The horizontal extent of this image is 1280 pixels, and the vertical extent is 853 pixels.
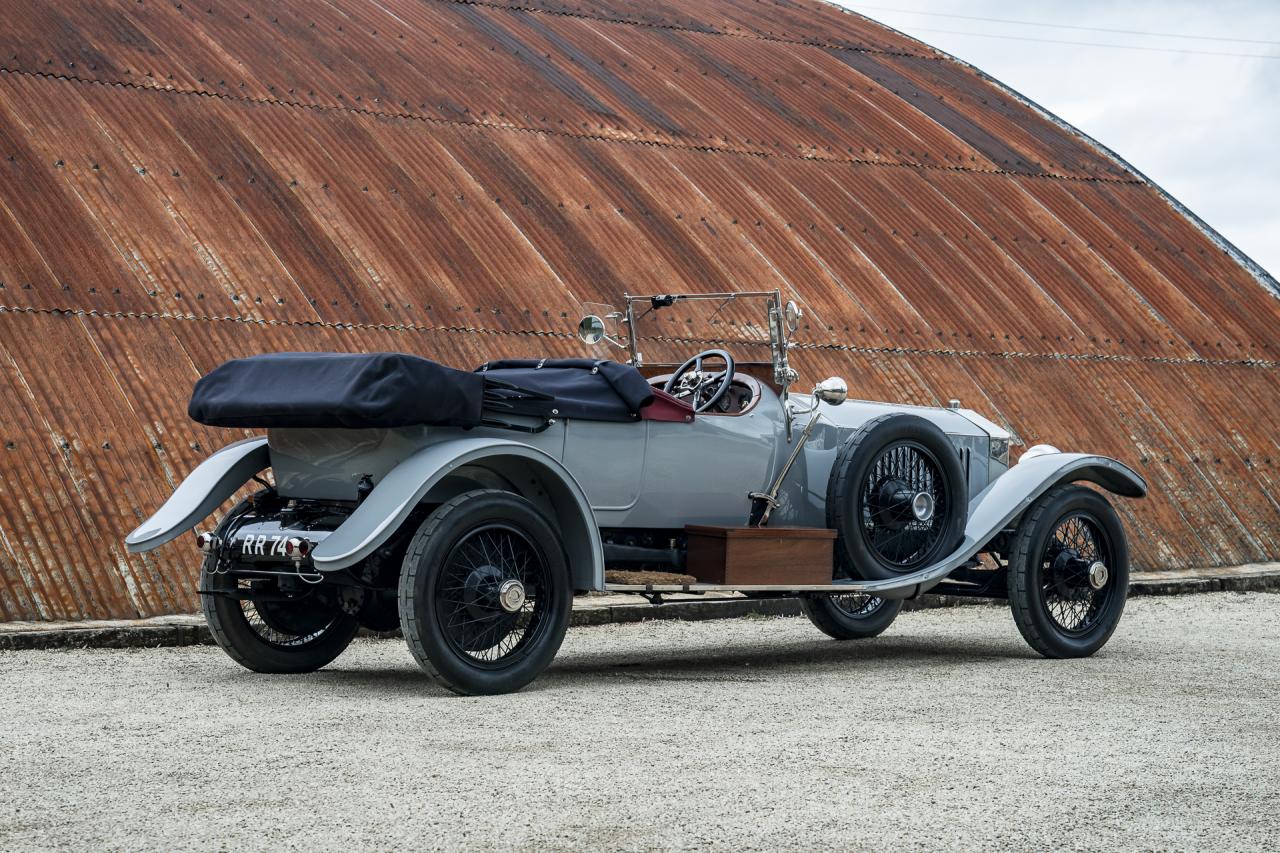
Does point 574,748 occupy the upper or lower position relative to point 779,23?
lower

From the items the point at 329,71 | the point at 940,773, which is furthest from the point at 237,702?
the point at 329,71

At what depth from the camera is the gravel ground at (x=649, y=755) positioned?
4.07m

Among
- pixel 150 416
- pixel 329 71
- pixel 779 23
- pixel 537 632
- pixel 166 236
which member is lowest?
pixel 537 632

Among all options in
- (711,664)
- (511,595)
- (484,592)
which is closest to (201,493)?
(484,592)

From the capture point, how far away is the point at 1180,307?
56.9 ft

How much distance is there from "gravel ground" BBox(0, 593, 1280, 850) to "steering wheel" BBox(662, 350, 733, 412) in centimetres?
143

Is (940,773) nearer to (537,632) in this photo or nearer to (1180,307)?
(537,632)

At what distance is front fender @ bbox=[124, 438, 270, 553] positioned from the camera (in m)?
7.00

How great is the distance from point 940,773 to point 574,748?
126cm

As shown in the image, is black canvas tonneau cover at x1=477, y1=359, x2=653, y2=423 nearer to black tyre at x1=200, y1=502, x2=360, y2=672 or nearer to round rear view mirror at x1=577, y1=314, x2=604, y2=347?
round rear view mirror at x1=577, y1=314, x2=604, y2=347

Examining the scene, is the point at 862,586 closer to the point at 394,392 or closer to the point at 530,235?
the point at 394,392

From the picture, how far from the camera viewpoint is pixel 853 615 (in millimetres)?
9461

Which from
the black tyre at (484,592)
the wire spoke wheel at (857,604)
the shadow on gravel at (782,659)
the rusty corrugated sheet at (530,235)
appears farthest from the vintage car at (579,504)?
the rusty corrugated sheet at (530,235)

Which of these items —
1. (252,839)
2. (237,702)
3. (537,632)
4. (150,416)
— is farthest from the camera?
(150,416)
